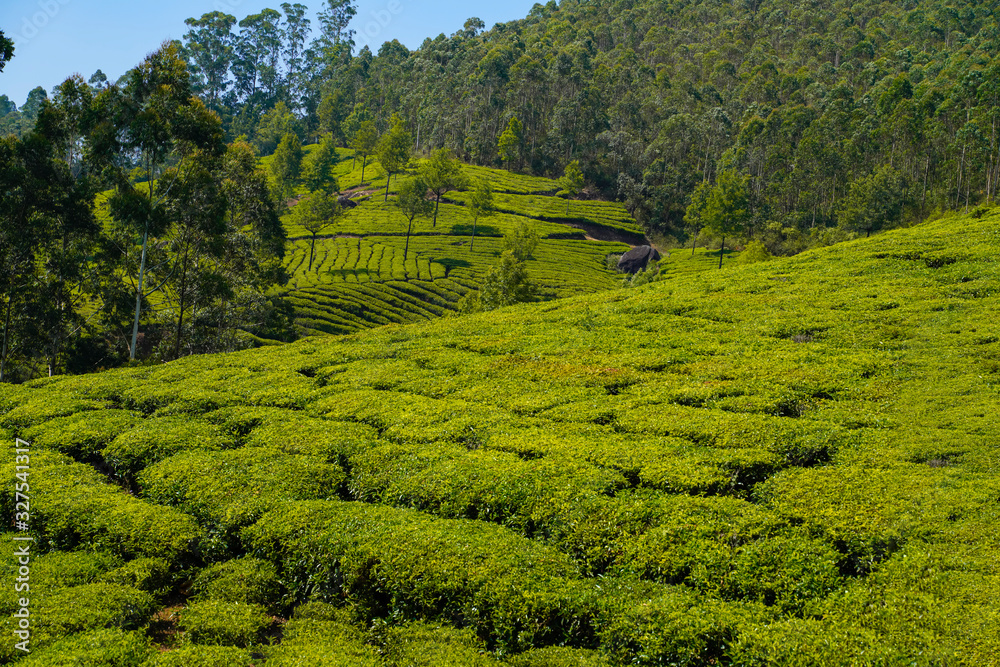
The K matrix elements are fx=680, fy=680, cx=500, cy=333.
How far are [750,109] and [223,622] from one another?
14830cm

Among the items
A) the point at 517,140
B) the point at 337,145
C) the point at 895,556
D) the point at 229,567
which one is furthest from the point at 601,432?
the point at 337,145

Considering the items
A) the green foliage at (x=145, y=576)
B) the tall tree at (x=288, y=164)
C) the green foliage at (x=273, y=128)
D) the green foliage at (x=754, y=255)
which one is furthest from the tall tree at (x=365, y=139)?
the green foliage at (x=145, y=576)

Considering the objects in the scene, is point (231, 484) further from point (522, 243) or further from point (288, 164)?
point (288, 164)

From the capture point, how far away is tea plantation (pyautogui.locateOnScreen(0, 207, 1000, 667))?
11414 mm

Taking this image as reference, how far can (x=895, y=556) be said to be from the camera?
492 inches

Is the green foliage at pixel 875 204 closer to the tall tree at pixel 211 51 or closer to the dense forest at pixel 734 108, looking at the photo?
the dense forest at pixel 734 108

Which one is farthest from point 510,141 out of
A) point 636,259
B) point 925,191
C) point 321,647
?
point 321,647

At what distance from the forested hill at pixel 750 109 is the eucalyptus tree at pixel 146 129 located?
265ft

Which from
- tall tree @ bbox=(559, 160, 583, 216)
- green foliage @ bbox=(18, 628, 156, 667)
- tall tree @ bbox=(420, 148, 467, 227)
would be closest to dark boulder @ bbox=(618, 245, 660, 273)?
tall tree @ bbox=(559, 160, 583, 216)

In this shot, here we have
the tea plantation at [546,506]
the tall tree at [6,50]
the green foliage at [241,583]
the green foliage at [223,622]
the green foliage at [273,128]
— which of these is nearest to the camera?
the tea plantation at [546,506]

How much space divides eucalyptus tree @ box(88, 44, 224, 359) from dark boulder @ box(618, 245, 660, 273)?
6626cm

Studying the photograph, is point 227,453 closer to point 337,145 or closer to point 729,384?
point 729,384

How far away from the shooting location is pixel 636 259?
325 ft

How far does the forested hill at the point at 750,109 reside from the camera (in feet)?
329
